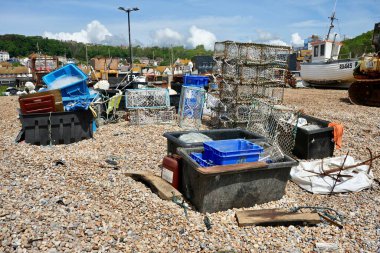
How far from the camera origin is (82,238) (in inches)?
123

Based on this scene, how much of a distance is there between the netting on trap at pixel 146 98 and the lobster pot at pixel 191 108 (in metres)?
0.58

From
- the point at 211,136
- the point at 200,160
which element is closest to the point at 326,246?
the point at 200,160

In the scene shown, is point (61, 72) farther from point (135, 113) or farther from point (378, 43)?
point (378, 43)

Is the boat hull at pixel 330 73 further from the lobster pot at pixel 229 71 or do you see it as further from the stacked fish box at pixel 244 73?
the lobster pot at pixel 229 71

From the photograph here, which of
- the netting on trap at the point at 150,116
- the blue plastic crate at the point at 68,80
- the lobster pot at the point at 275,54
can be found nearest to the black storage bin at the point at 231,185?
the lobster pot at the point at 275,54

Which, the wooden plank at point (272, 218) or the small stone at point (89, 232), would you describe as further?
the wooden plank at point (272, 218)

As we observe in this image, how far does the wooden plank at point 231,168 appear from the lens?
376cm

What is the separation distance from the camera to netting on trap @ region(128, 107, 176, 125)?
8.84 m

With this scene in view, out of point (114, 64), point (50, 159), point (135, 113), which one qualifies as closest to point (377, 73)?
point (135, 113)

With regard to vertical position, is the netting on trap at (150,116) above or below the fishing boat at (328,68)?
below

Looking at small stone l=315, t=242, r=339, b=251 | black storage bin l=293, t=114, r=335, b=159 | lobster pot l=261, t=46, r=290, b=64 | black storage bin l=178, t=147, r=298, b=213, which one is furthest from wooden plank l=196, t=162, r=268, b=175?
lobster pot l=261, t=46, r=290, b=64

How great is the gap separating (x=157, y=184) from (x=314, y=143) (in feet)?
11.3

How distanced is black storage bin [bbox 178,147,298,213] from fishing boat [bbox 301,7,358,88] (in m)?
17.6

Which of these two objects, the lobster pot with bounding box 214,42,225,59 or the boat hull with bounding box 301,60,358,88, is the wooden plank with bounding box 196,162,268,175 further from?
the boat hull with bounding box 301,60,358,88
